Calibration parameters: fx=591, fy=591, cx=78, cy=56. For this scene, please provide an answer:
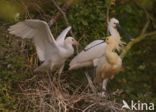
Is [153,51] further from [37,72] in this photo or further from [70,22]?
[37,72]

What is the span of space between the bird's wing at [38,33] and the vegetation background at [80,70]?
0.15 m

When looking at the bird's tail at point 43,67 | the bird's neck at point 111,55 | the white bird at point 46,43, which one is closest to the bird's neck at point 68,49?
the white bird at point 46,43

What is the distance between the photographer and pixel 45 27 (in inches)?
194

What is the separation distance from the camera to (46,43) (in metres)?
5.15

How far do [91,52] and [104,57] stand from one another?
12 cm

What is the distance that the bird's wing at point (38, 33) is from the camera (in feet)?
16.2

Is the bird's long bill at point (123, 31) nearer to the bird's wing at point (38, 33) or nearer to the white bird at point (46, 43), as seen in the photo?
the white bird at point (46, 43)

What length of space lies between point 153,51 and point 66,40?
1427 millimetres

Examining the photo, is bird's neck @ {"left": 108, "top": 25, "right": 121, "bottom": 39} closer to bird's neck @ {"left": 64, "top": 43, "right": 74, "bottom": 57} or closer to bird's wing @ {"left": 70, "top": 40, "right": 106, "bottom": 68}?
bird's wing @ {"left": 70, "top": 40, "right": 106, "bottom": 68}

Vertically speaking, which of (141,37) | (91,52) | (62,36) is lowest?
(141,37)

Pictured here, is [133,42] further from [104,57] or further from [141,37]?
[104,57]

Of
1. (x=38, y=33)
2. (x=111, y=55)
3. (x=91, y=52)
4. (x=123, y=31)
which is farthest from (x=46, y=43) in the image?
(x=123, y=31)

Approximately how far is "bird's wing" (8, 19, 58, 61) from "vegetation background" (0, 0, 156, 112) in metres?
0.15

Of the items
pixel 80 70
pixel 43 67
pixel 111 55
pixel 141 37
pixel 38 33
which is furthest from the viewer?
pixel 141 37
